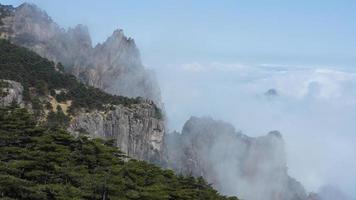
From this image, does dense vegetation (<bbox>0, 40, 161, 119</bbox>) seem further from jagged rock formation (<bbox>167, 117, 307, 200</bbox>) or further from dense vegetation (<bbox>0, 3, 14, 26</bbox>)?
jagged rock formation (<bbox>167, 117, 307, 200</bbox>)

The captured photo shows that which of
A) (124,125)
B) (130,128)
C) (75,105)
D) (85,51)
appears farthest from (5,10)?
(75,105)

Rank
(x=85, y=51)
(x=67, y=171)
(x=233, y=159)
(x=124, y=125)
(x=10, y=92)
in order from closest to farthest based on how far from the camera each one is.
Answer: (x=67, y=171) → (x=10, y=92) → (x=124, y=125) → (x=85, y=51) → (x=233, y=159)

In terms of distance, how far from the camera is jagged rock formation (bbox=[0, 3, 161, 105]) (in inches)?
6029

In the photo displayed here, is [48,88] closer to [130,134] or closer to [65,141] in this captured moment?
[130,134]

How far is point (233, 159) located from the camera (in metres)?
172

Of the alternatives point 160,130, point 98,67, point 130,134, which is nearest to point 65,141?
point 130,134

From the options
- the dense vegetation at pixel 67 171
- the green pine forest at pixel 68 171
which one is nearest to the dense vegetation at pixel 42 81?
the green pine forest at pixel 68 171

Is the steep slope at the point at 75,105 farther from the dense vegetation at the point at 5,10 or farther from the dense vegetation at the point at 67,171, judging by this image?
the dense vegetation at the point at 5,10

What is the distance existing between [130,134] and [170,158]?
35.5 meters

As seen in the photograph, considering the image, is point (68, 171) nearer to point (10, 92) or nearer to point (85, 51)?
point (10, 92)

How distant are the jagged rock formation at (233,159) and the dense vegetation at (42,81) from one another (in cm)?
4296

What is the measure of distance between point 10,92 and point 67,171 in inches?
1805

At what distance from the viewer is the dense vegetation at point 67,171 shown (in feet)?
129

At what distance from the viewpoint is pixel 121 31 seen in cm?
16762
